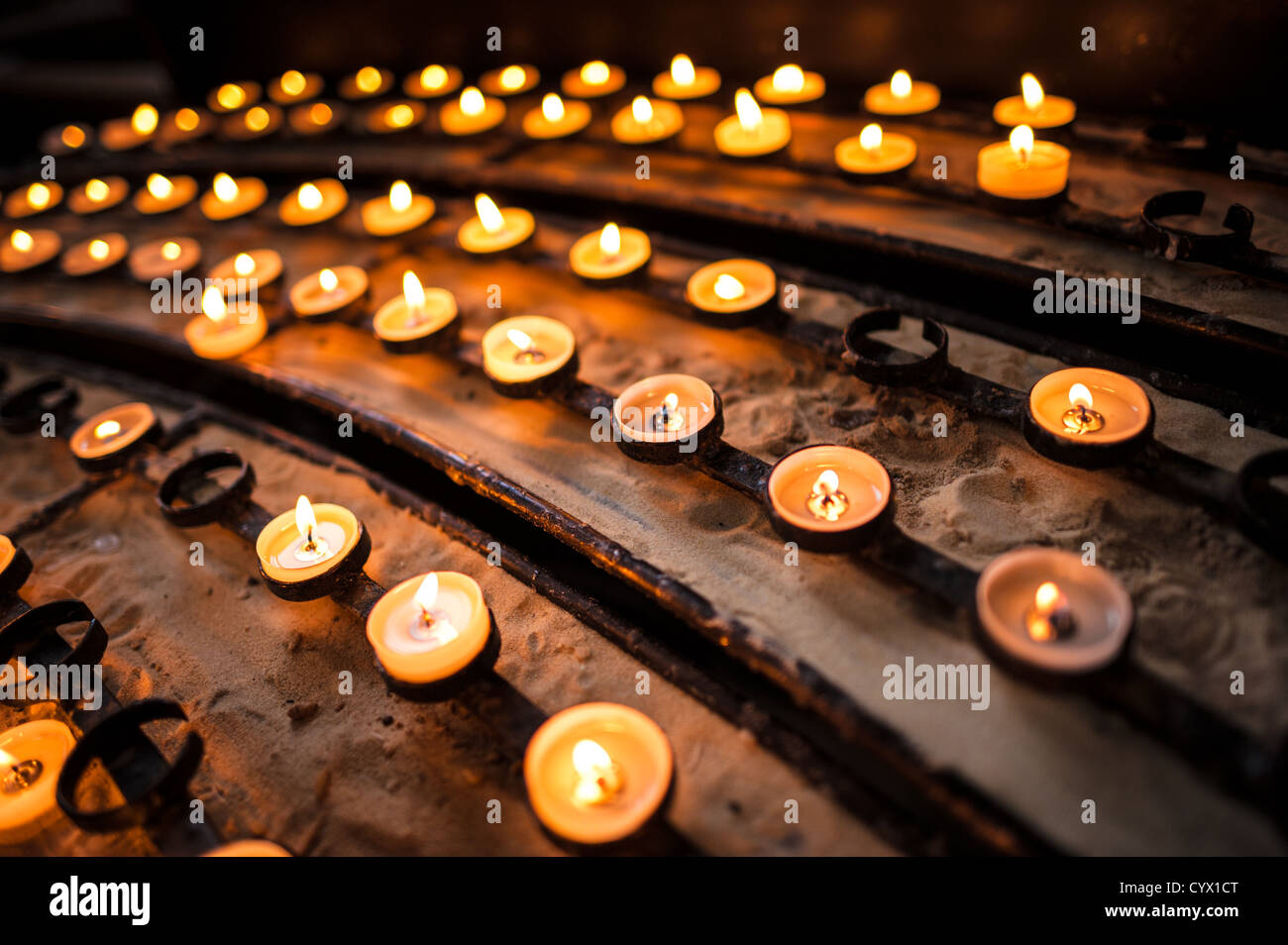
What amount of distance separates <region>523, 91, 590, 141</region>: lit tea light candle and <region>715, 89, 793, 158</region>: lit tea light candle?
2.55ft

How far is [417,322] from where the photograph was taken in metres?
2.75

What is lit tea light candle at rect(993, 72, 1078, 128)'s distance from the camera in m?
2.76

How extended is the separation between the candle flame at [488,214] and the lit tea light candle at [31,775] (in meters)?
2.15

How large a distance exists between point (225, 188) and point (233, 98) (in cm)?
181

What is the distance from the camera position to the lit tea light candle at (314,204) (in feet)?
11.6

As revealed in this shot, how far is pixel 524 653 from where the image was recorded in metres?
1.94

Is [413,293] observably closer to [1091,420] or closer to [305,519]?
[305,519]

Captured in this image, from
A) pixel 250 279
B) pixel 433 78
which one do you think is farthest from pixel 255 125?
pixel 250 279

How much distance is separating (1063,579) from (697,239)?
2.30 m

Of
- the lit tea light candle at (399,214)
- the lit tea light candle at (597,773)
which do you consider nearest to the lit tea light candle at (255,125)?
the lit tea light candle at (399,214)

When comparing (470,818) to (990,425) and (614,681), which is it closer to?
(614,681)
